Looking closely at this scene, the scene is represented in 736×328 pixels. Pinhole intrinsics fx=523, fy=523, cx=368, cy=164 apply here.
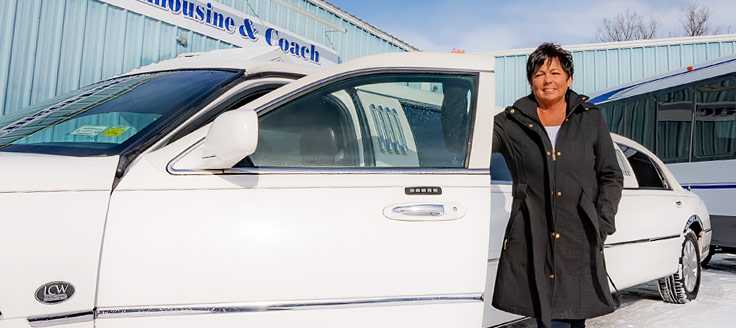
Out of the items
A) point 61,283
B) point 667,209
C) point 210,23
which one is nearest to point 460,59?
point 61,283

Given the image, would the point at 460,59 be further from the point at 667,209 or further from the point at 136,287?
the point at 667,209

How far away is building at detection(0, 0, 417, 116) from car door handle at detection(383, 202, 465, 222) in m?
5.78

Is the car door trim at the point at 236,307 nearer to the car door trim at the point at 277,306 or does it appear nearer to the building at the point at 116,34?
the car door trim at the point at 277,306

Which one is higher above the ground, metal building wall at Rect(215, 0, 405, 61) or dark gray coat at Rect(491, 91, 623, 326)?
metal building wall at Rect(215, 0, 405, 61)

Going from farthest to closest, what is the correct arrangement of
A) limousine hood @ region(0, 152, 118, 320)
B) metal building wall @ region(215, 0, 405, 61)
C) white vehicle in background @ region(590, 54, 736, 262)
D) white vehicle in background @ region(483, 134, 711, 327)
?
metal building wall @ region(215, 0, 405, 61)
white vehicle in background @ region(590, 54, 736, 262)
white vehicle in background @ region(483, 134, 711, 327)
limousine hood @ region(0, 152, 118, 320)

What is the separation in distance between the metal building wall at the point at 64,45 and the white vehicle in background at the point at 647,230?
18.8 feet

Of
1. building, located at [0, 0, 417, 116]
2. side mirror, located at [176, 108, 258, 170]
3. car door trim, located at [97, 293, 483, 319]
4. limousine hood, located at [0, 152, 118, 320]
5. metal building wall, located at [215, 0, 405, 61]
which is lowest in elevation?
car door trim, located at [97, 293, 483, 319]

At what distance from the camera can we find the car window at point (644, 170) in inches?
168

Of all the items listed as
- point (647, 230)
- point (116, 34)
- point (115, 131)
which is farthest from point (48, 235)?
point (116, 34)

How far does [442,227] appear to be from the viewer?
2020 mm

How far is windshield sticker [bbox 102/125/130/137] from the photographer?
2068 millimetres

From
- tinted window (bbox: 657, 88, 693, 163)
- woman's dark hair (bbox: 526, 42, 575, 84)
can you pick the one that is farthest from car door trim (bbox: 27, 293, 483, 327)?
tinted window (bbox: 657, 88, 693, 163)

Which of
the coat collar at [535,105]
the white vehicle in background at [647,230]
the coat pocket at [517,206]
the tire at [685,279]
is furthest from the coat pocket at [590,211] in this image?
the tire at [685,279]

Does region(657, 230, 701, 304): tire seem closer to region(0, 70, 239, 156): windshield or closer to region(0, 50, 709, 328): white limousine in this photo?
region(0, 50, 709, 328): white limousine
